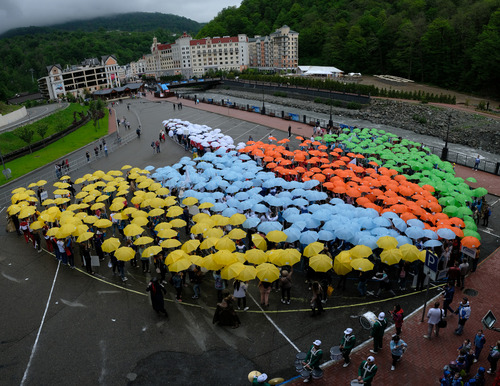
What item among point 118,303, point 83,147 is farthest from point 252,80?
point 118,303

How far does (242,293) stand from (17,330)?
767 cm

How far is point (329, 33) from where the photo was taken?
106875mm

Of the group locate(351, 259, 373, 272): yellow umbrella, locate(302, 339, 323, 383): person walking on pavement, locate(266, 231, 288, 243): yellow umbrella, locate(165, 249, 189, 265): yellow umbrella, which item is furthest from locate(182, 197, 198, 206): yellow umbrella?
locate(302, 339, 323, 383): person walking on pavement

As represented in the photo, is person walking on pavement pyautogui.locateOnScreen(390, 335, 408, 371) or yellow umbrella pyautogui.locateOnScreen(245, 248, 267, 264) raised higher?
yellow umbrella pyautogui.locateOnScreen(245, 248, 267, 264)

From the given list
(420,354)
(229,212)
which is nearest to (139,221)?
(229,212)

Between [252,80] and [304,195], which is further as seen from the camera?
[252,80]

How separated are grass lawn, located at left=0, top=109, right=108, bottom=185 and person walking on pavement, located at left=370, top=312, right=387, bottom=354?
3081 cm

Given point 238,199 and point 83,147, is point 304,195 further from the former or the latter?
point 83,147

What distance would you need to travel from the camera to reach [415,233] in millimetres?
14031

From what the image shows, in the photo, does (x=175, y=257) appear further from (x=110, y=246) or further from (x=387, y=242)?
(x=387, y=242)

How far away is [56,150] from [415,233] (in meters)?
38.1

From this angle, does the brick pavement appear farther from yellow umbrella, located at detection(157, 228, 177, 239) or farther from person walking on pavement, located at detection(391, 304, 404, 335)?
yellow umbrella, located at detection(157, 228, 177, 239)

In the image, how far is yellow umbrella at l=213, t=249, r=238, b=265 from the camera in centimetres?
1251

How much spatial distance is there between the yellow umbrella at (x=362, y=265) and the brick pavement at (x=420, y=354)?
199 centimetres
